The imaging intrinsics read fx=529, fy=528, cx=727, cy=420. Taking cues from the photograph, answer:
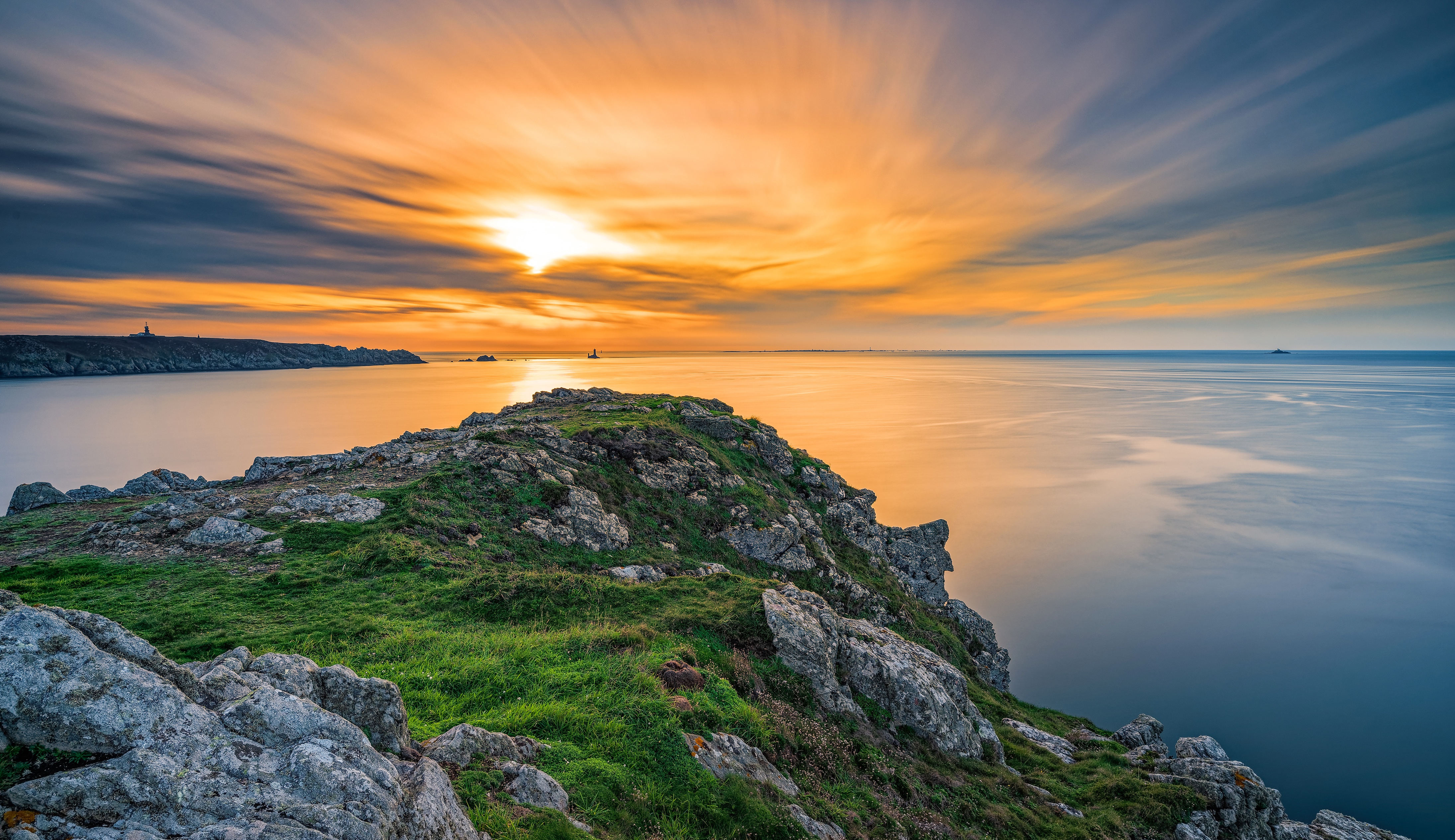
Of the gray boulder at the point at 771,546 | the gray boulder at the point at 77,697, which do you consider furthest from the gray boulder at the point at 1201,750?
the gray boulder at the point at 77,697

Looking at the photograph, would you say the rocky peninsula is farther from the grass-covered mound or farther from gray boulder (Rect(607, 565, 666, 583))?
gray boulder (Rect(607, 565, 666, 583))

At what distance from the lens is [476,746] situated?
10.2 meters

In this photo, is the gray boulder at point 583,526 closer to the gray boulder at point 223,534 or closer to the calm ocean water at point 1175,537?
the gray boulder at point 223,534

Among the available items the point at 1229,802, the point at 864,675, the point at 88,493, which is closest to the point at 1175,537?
the point at 1229,802

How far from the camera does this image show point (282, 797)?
6453 millimetres

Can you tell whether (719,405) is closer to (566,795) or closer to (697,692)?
(697,692)

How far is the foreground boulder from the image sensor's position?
566 centimetres

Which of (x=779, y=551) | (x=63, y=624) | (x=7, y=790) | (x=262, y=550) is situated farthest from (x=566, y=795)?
(x=779, y=551)

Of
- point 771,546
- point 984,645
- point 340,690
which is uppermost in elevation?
point 340,690

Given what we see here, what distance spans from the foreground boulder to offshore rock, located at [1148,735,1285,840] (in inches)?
960

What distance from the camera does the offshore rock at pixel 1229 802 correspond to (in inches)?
732

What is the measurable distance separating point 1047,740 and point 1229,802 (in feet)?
22.1

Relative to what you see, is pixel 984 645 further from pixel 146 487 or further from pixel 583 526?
pixel 146 487

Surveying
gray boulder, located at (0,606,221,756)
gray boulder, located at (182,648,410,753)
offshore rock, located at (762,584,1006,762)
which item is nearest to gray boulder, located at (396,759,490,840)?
gray boulder, located at (182,648,410,753)
